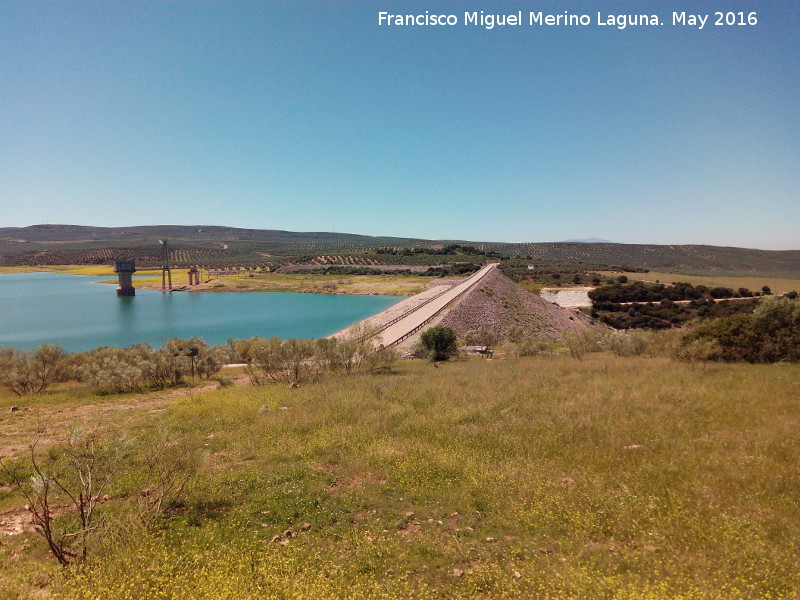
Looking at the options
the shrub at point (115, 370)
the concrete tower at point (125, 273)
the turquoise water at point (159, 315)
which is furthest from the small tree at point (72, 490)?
the concrete tower at point (125, 273)

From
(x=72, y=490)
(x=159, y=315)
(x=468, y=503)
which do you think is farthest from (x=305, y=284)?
(x=468, y=503)

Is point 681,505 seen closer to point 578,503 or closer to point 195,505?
point 578,503

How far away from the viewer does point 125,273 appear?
83.9 metres

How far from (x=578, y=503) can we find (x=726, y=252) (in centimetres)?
15592

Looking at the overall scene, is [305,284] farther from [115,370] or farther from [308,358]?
[115,370]

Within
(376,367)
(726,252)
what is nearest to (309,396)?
(376,367)

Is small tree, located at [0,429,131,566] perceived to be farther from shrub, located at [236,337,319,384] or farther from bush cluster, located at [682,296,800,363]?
bush cluster, located at [682,296,800,363]

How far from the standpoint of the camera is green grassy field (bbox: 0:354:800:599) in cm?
577

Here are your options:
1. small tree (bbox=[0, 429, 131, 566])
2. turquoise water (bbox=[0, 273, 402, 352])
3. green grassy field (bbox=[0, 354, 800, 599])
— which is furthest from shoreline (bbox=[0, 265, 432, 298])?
small tree (bbox=[0, 429, 131, 566])

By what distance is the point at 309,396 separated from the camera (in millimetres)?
16641

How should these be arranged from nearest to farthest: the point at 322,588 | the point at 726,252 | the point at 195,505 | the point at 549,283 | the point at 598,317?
the point at 322,588 < the point at 195,505 < the point at 598,317 < the point at 549,283 < the point at 726,252

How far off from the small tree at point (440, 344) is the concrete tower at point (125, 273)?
78.5 metres

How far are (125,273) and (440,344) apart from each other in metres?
81.1

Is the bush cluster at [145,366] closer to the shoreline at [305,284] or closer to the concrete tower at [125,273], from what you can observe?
the shoreline at [305,284]
